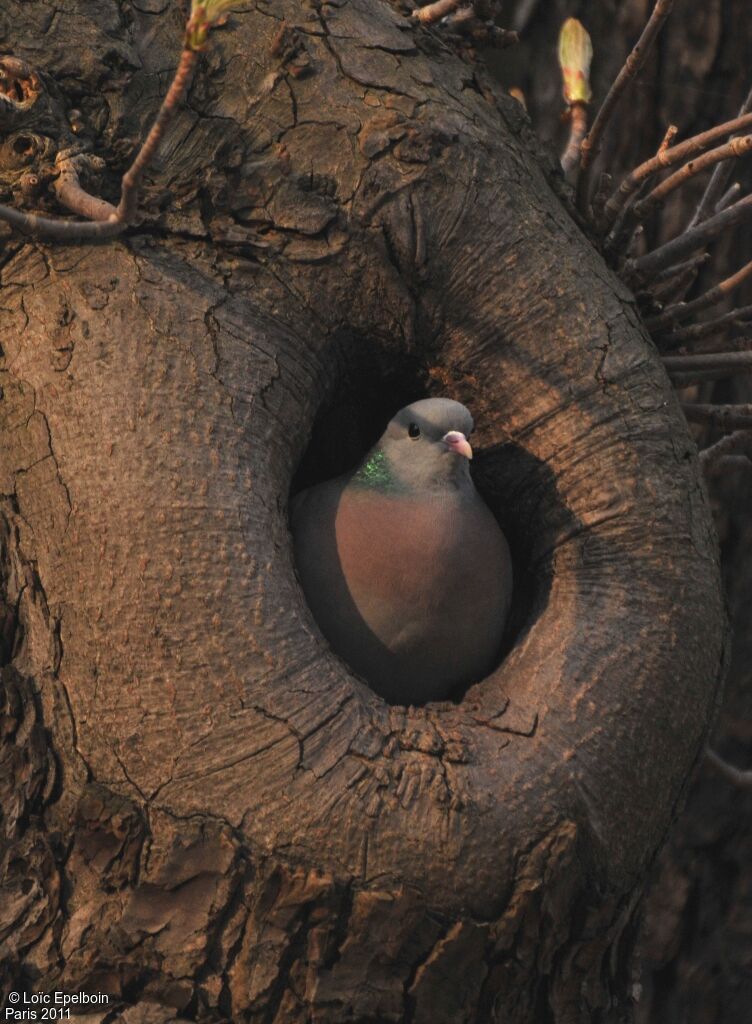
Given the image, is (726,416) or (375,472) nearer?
(375,472)

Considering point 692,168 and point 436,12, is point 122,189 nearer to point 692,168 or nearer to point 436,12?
point 436,12

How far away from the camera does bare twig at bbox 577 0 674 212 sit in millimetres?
2689

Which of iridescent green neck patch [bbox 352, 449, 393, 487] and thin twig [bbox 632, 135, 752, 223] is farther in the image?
iridescent green neck patch [bbox 352, 449, 393, 487]

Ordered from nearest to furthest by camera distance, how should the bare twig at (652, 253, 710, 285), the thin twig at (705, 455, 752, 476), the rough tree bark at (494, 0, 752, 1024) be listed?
the bare twig at (652, 253, 710, 285), the thin twig at (705, 455, 752, 476), the rough tree bark at (494, 0, 752, 1024)

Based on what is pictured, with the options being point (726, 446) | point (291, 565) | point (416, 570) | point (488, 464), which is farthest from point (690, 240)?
point (291, 565)

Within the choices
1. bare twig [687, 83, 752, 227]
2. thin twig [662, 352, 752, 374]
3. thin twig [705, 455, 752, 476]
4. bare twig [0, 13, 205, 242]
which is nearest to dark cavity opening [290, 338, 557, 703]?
thin twig [662, 352, 752, 374]

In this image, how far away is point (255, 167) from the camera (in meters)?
2.51

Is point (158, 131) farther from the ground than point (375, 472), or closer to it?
farther from the ground

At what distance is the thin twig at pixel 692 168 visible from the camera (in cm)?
254

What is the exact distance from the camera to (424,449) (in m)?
2.73

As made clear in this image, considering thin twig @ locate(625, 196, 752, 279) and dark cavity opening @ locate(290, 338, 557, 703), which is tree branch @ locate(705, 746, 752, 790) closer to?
dark cavity opening @ locate(290, 338, 557, 703)

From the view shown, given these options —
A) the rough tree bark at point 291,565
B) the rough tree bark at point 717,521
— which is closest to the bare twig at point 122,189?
the rough tree bark at point 291,565

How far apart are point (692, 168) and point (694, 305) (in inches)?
15.2

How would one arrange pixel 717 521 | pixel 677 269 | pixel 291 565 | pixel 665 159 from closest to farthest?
pixel 291 565
pixel 665 159
pixel 677 269
pixel 717 521
